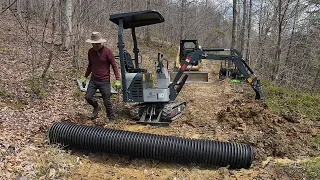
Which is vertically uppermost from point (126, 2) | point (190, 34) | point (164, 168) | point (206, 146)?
point (126, 2)

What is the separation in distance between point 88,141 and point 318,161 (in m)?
3.89

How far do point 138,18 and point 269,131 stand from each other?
3883 mm

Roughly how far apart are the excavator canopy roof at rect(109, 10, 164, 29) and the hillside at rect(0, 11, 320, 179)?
7.12 feet

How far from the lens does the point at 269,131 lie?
6500 millimetres

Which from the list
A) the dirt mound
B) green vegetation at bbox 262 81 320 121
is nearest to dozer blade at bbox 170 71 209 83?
green vegetation at bbox 262 81 320 121

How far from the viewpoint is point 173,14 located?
30.7 metres

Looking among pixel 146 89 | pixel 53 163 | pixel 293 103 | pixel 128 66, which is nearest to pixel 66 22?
pixel 128 66

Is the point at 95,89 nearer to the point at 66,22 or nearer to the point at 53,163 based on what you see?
the point at 53,163

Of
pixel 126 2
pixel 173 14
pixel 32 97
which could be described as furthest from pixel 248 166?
pixel 173 14

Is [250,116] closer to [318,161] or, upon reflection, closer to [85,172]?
[318,161]

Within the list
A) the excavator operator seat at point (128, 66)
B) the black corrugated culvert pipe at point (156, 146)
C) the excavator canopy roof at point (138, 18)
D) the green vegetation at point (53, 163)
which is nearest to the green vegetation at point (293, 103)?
the black corrugated culvert pipe at point (156, 146)

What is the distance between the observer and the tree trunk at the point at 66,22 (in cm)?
1152

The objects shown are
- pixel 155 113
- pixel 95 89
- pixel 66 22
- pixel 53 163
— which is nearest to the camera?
pixel 53 163

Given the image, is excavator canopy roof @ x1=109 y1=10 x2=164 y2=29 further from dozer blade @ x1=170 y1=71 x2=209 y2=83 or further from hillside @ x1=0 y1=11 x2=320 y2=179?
dozer blade @ x1=170 y1=71 x2=209 y2=83
